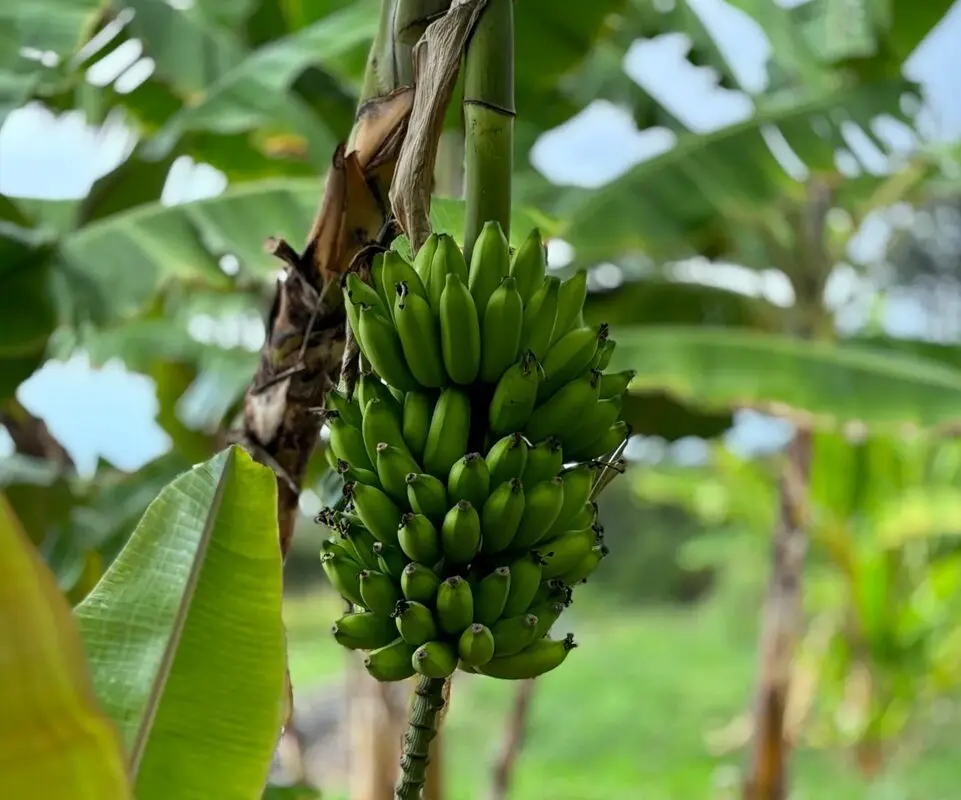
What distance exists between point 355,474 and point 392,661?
0.08m

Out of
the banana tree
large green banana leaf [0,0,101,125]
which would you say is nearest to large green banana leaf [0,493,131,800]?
large green banana leaf [0,0,101,125]

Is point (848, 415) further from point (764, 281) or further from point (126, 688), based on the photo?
point (126, 688)

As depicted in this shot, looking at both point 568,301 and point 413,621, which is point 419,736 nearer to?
point 413,621

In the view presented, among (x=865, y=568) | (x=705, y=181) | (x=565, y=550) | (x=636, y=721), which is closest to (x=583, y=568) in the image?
(x=565, y=550)

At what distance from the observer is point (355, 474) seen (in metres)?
0.37

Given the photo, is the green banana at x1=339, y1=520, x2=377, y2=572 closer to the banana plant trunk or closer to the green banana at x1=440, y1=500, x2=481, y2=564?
the green banana at x1=440, y1=500, x2=481, y2=564

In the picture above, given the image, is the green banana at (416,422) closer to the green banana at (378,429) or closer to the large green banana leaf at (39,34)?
the green banana at (378,429)

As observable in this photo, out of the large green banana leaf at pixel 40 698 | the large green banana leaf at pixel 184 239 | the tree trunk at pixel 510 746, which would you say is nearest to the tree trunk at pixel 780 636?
the tree trunk at pixel 510 746

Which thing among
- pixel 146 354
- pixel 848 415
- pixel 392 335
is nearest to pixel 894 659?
pixel 848 415

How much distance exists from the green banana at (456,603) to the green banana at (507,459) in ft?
0.14

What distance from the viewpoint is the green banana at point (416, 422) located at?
14.8 inches

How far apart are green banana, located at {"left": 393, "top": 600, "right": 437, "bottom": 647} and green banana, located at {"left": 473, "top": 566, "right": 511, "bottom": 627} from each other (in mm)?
20

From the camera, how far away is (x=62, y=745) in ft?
0.90

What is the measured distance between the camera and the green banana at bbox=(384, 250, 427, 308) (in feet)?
1.22
